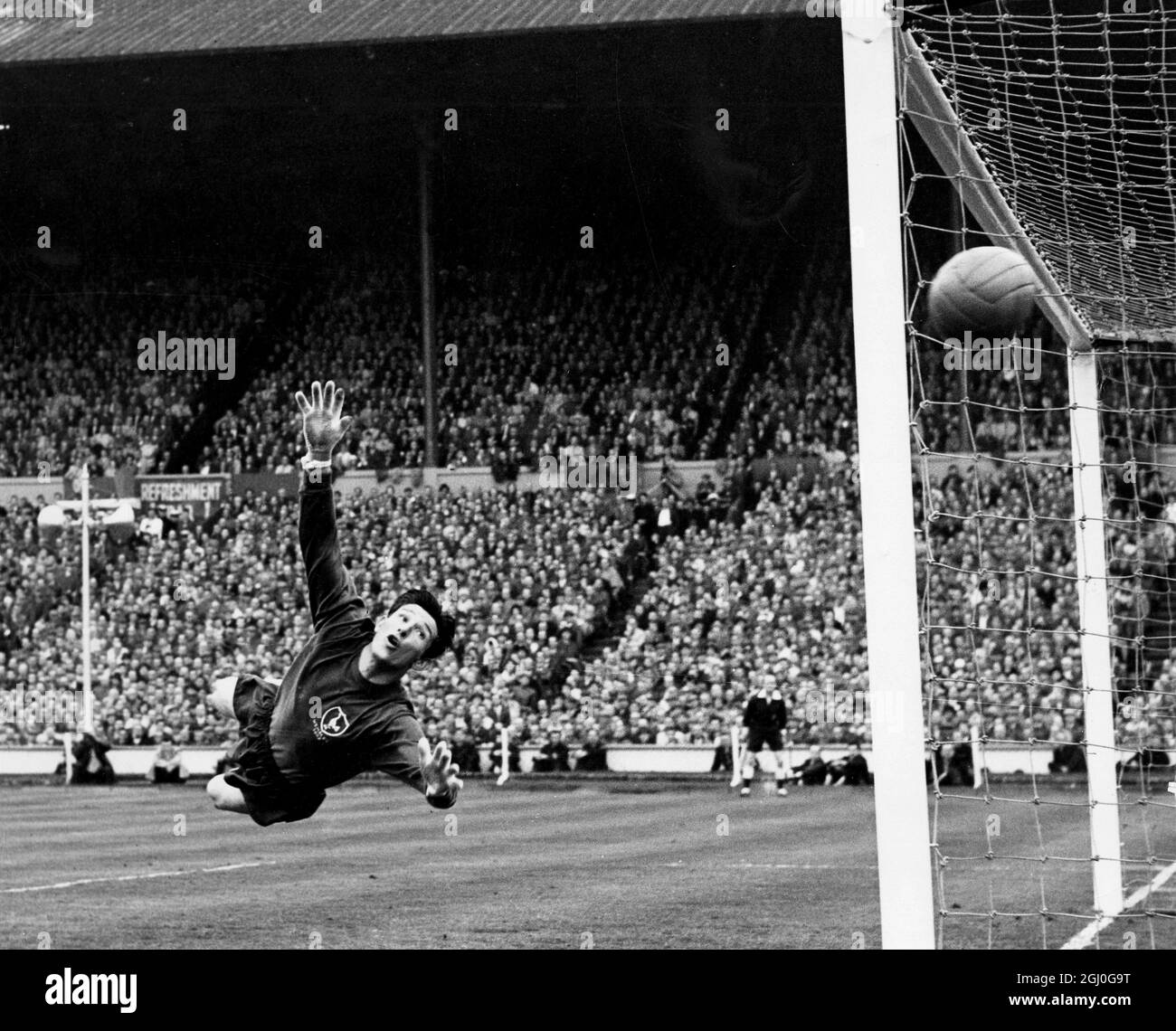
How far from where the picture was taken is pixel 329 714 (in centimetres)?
711

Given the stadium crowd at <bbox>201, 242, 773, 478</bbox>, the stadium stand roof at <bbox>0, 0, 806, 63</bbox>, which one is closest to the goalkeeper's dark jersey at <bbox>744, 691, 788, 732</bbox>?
the stadium crowd at <bbox>201, 242, 773, 478</bbox>

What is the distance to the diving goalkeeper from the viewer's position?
7.04 m

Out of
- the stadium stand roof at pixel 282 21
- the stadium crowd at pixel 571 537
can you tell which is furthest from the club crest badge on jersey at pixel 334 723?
the stadium stand roof at pixel 282 21

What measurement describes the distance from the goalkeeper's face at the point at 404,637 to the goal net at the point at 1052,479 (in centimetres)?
204

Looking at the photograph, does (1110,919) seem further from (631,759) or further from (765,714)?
(631,759)

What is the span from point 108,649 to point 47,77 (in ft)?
27.5

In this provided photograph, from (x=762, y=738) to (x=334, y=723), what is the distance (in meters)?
13.5

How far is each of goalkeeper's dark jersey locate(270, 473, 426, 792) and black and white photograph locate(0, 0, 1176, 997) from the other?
96 cm

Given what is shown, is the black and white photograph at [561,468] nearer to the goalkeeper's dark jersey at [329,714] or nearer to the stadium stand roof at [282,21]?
the stadium stand roof at [282,21]

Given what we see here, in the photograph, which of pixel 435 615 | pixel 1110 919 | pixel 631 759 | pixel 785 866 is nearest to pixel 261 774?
pixel 435 615

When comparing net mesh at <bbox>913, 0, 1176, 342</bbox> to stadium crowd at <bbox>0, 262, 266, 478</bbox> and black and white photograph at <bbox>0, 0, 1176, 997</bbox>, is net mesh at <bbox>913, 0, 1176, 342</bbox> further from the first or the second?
stadium crowd at <bbox>0, 262, 266, 478</bbox>

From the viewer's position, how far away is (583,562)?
83.0 feet

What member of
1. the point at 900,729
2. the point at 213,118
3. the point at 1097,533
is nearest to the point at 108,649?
the point at 213,118
